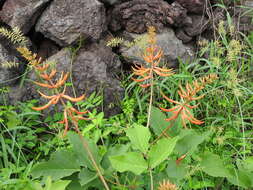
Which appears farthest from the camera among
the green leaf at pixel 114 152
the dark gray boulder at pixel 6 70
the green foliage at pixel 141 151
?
the dark gray boulder at pixel 6 70

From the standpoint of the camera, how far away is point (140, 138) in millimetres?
1124

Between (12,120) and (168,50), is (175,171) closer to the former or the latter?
(12,120)

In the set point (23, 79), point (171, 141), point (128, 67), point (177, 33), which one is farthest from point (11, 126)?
point (177, 33)

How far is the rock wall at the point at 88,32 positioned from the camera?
98.3 inches

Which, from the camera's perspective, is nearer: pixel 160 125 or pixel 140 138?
pixel 140 138

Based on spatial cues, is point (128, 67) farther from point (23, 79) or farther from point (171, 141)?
point (171, 141)

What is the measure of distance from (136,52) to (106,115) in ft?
2.19

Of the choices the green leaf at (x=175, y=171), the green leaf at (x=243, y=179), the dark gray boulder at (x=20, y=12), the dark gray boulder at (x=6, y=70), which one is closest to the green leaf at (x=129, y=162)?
the green leaf at (x=175, y=171)

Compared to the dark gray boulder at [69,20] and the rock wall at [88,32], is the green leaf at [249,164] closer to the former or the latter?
the rock wall at [88,32]

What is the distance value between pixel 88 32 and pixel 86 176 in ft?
5.33

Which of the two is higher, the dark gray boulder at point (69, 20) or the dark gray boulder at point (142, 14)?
the dark gray boulder at point (69, 20)

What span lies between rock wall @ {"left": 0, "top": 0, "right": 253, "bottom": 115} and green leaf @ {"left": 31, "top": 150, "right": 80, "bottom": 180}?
128 centimetres

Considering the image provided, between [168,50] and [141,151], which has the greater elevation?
[141,151]

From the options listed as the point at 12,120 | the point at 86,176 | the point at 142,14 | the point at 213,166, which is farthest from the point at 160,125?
the point at 142,14
